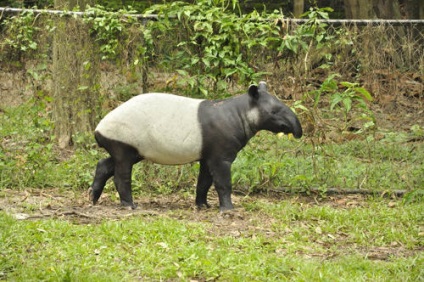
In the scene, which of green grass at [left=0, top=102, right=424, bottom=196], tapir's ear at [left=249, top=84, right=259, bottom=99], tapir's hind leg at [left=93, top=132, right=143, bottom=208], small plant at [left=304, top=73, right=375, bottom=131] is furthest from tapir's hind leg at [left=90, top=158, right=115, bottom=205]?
small plant at [left=304, top=73, right=375, bottom=131]

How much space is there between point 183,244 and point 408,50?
4852mm

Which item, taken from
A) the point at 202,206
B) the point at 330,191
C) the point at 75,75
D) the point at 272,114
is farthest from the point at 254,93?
the point at 75,75

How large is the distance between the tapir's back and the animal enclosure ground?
2.21ft

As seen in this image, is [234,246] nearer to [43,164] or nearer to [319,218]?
[319,218]

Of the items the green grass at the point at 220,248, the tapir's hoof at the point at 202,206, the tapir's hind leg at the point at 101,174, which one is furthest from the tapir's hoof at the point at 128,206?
the tapir's hoof at the point at 202,206

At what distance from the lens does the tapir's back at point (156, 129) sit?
8.91 metres

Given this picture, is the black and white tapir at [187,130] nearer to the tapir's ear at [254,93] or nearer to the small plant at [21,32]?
the tapir's ear at [254,93]

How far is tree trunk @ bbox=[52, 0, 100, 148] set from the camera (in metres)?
11.1

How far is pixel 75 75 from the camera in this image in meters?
11.2

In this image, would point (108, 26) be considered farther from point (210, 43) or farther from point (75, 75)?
point (210, 43)

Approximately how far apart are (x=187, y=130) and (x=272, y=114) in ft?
3.11

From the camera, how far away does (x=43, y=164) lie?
10.6 m

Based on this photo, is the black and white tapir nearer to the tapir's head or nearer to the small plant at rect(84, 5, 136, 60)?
the tapir's head

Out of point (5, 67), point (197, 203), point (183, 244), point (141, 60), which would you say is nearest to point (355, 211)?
point (197, 203)
